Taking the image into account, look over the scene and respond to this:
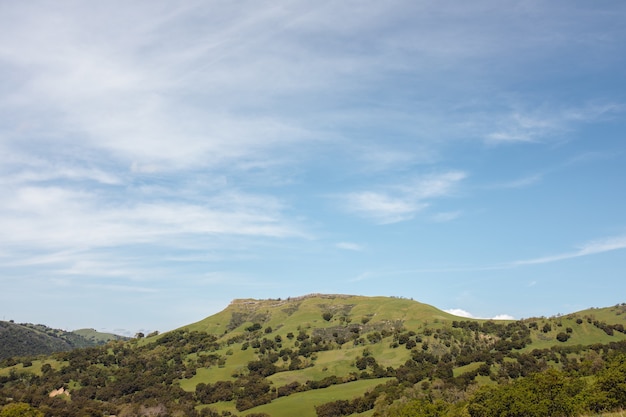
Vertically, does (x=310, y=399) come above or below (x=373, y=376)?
below

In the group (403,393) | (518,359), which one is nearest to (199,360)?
(403,393)

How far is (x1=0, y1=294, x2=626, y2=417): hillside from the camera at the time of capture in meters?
118

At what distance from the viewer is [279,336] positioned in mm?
194875

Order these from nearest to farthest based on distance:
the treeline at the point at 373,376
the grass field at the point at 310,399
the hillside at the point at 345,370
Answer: the treeline at the point at 373,376
the hillside at the point at 345,370
the grass field at the point at 310,399

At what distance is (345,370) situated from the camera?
15775cm

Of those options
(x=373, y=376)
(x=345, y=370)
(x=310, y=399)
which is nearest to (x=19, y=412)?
(x=310, y=399)

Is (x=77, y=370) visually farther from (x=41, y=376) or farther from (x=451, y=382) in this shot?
(x=451, y=382)

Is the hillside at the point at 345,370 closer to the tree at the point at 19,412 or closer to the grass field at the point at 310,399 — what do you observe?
the grass field at the point at 310,399

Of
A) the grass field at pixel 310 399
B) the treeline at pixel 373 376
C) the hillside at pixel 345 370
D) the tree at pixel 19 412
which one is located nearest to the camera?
the treeline at pixel 373 376

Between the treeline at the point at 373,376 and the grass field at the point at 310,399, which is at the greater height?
the treeline at the point at 373,376

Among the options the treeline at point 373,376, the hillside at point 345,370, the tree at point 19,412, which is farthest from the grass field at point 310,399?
the tree at point 19,412

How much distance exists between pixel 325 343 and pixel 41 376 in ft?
329

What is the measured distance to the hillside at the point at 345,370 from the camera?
389 feet

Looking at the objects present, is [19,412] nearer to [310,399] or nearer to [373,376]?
[310,399]
